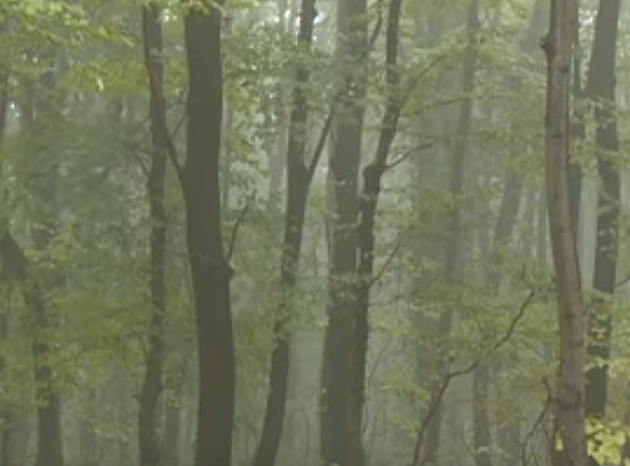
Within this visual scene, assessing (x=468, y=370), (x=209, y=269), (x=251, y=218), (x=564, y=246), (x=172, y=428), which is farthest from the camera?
(x=172, y=428)

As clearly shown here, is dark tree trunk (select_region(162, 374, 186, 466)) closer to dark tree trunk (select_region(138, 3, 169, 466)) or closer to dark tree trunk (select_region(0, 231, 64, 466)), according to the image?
dark tree trunk (select_region(0, 231, 64, 466))

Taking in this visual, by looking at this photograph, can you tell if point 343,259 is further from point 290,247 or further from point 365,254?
point 365,254

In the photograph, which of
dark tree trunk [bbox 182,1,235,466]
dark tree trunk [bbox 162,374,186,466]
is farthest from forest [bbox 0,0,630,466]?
dark tree trunk [bbox 162,374,186,466]

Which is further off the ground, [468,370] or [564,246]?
[564,246]

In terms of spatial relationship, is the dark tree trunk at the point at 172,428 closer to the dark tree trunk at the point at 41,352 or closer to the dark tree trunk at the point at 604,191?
the dark tree trunk at the point at 41,352

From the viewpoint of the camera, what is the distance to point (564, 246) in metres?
6.62

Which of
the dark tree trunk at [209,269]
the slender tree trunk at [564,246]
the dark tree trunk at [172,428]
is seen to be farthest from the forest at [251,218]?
the slender tree trunk at [564,246]

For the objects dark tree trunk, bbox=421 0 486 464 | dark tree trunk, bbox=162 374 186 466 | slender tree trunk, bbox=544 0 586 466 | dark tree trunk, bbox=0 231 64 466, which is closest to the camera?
slender tree trunk, bbox=544 0 586 466

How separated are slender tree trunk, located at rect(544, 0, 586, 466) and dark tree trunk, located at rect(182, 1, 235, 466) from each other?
14.4 ft

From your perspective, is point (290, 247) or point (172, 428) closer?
point (290, 247)

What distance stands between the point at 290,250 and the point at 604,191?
174 inches

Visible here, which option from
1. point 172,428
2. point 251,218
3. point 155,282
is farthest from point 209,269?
point 172,428

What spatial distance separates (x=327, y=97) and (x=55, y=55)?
13.4 feet

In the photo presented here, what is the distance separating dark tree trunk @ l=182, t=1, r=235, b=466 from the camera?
10.2m
